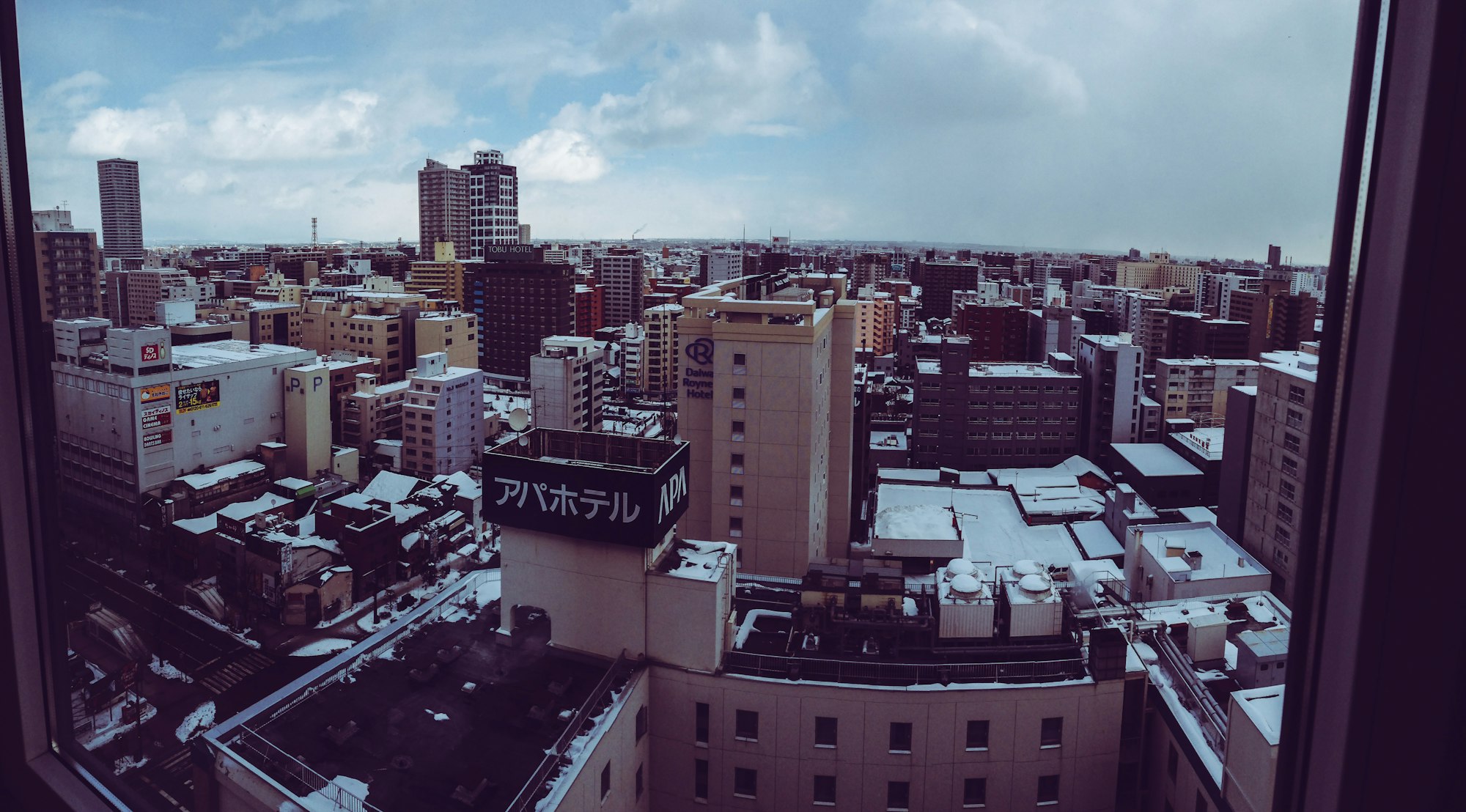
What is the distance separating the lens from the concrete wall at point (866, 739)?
3.35 metres

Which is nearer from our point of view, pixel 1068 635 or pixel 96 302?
pixel 1068 635

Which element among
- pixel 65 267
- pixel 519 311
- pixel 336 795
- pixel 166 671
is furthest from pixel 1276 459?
pixel 519 311

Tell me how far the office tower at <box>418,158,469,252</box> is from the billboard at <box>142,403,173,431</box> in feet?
71.1

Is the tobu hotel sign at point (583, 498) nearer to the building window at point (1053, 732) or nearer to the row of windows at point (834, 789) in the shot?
the row of windows at point (834, 789)

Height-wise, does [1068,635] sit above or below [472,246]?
below

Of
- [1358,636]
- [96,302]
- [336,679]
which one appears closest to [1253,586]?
[336,679]

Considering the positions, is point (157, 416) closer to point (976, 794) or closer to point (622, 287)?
point (976, 794)

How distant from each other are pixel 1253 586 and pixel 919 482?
197 inches

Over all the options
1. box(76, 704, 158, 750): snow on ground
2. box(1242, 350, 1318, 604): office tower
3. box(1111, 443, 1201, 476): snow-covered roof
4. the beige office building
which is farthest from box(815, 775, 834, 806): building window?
the beige office building

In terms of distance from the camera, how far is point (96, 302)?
Result: 10.3 m

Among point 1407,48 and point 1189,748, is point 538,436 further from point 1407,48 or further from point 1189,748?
point 1407,48

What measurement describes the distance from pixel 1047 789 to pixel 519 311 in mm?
16458

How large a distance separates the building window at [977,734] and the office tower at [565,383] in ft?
31.0

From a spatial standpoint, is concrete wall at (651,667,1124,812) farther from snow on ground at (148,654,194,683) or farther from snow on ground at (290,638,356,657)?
snow on ground at (148,654,194,683)
